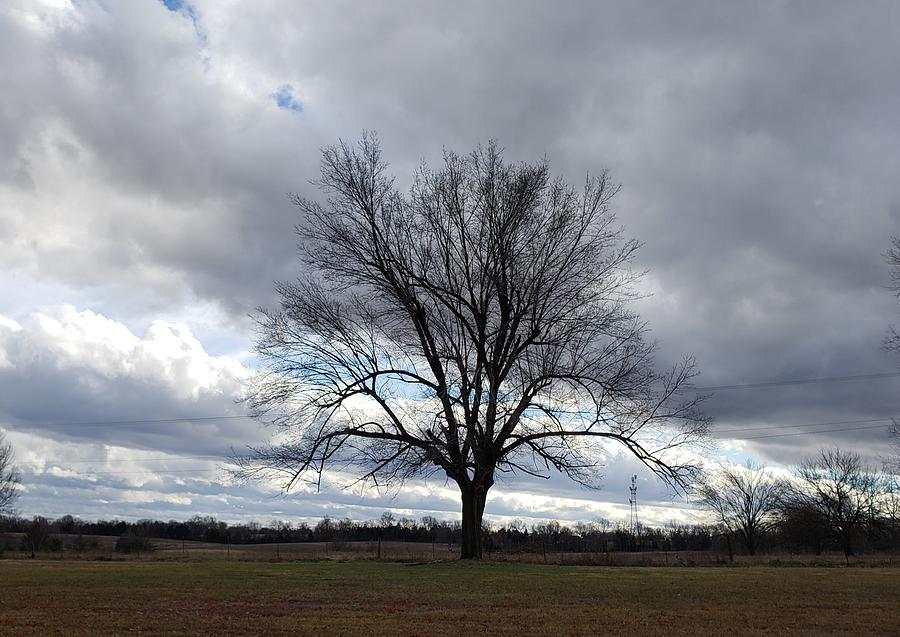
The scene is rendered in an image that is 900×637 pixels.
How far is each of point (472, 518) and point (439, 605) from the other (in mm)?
14407

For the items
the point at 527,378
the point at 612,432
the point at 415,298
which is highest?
the point at 415,298

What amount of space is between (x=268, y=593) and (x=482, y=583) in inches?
224

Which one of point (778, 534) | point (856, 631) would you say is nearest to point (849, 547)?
point (778, 534)

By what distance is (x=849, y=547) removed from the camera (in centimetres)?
7475

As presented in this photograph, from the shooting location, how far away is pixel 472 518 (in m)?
30.0

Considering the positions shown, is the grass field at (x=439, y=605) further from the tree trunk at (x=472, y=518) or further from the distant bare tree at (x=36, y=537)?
the distant bare tree at (x=36, y=537)

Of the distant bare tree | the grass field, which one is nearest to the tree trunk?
the grass field

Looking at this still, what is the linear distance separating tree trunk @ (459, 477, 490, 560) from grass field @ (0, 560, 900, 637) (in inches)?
212

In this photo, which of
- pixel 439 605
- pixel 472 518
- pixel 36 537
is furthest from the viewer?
pixel 36 537

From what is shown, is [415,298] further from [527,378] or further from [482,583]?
[482,583]

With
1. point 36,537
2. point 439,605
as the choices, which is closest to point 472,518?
point 439,605

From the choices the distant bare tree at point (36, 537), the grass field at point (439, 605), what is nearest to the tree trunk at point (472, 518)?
the grass field at point (439, 605)

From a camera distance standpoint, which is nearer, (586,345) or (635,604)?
(635,604)

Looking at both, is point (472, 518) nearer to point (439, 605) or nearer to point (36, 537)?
point (439, 605)
